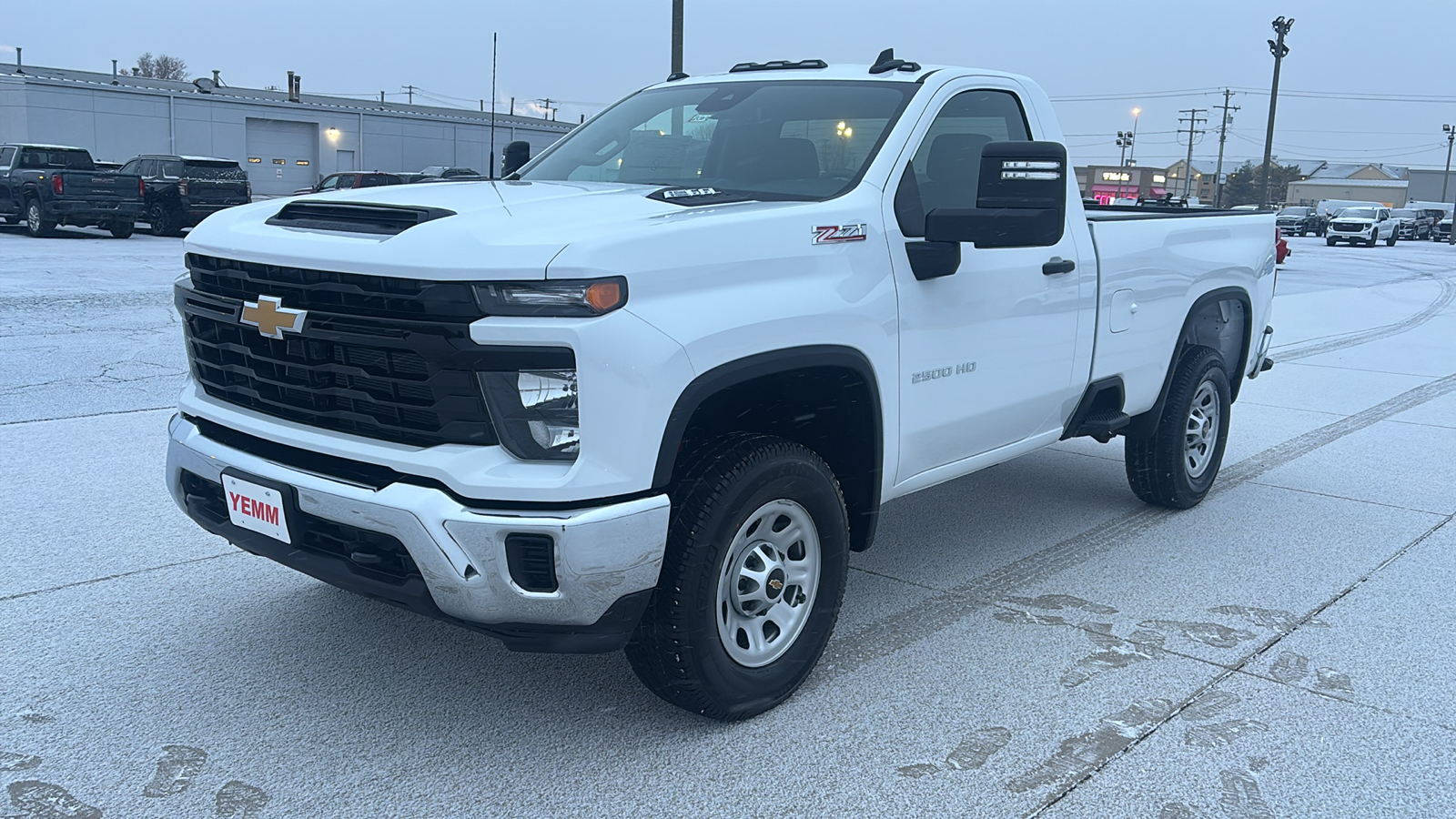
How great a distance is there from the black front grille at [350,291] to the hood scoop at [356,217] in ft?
0.56

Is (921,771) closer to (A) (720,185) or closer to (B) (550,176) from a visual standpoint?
(A) (720,185)

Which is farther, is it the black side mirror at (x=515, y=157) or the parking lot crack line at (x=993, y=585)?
the black side mirror at (x=515, y=157)

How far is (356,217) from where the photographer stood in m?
3.38

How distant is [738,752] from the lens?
11.3 ft

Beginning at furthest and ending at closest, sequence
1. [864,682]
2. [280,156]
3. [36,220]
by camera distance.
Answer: [280,156]
[36,220]
[864,682]

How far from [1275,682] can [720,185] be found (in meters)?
2.51

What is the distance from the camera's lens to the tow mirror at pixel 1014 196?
146 inches

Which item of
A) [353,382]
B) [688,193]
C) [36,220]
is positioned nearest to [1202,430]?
[688,193]

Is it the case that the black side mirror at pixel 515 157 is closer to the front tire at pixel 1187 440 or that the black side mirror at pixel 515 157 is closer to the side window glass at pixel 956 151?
the side window glass at pixel 956 151

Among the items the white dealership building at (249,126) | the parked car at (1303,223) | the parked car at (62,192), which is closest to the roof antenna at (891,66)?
the parked car at (62,192)

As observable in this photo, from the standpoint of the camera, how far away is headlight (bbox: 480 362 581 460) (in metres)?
2.98

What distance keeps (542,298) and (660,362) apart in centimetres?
33

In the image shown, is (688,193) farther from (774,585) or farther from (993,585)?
(993,585)

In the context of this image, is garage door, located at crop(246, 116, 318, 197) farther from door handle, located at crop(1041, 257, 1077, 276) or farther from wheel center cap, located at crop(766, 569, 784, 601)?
wheel center cap, located at crop(766, 569, 784, 601)
